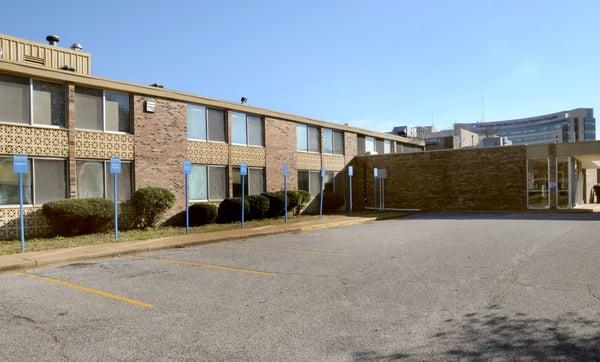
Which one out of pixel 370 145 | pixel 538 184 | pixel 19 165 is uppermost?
pixel 370 145

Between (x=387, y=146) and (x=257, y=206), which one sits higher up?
(x=387, y=146)

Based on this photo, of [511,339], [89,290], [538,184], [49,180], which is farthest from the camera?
[538,184]

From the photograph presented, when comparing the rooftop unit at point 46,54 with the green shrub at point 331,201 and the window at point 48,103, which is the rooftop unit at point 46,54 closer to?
the window at point 48,103

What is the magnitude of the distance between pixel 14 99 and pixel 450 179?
21.9 metres

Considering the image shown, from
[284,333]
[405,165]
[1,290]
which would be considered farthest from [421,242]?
[405,165]

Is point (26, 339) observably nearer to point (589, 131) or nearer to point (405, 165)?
point (405, 165)

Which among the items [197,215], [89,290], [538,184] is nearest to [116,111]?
[197,215]

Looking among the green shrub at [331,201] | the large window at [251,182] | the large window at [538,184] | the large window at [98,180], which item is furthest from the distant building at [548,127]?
the large window at [98,180]

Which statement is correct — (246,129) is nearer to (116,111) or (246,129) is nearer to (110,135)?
(116,111)

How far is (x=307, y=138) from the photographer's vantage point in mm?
28109

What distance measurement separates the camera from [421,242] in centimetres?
1352

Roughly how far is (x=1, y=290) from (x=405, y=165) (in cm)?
2482

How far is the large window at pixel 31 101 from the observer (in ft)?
49.7

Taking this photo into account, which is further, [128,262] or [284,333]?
[128,262]
